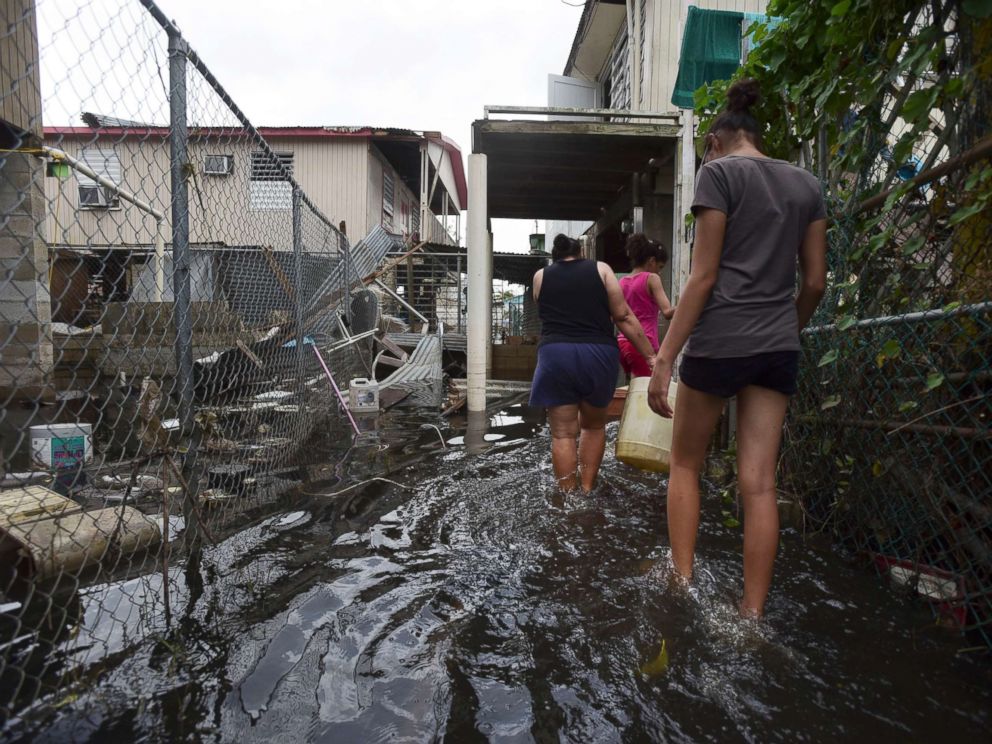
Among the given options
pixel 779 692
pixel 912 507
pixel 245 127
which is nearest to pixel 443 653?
pixel 779 692

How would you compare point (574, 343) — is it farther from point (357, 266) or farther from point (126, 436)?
point (357, 266)

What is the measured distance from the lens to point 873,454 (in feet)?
8.46

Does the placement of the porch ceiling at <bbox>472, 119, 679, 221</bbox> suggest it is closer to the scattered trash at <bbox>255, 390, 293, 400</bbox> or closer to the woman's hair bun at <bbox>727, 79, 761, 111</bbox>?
the scattered trash at <bbox>255, 390, 293, 400</bbox>

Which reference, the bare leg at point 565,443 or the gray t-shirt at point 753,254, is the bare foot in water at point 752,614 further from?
the bare leg at point 565,443

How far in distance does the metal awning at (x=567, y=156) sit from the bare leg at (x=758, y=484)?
620 centimetres

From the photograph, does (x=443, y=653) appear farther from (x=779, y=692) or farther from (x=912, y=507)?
(x=912, y=507)

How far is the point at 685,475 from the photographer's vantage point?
2.30 metres

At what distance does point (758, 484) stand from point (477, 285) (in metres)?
6.09

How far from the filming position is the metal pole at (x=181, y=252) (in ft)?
7.50

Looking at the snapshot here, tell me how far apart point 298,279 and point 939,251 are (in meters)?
3.98

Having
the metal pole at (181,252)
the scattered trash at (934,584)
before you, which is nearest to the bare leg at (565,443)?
the scattered trash at (934,584)


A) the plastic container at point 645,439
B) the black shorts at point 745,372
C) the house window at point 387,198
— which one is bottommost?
the plastic container at point 645,439

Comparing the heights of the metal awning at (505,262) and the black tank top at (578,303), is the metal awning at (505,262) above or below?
above

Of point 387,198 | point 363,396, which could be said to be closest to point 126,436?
point 363,396
